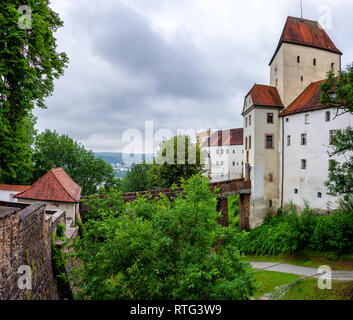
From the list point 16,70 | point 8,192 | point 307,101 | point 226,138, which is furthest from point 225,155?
point 16,70

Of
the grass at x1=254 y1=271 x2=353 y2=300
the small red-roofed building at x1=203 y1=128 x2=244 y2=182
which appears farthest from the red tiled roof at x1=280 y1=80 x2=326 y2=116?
the small red-roofed building at x1=203 y1=128 x2=244 y2=182

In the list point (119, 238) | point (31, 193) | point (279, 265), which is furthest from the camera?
point (279, 265)

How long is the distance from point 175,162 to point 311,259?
50.3 ft

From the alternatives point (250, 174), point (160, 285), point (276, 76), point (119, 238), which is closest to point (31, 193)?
point (119, 238)

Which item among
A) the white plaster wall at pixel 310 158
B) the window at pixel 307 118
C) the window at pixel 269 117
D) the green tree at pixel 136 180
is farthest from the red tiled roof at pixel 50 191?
the green tree at pixel 136 180

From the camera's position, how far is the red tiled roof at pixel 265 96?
23048 mm

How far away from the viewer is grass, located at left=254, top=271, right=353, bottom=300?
10695 millimetres

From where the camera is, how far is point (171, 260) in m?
4.62

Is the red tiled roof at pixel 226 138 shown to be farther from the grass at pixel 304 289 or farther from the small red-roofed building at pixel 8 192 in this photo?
the small red-roofed building at pixel 8 192

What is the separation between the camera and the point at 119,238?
4324 millimetres

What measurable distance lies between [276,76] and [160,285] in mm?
25783

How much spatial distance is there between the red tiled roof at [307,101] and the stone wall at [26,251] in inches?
850

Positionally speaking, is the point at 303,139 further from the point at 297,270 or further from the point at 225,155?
the point at 225,155
